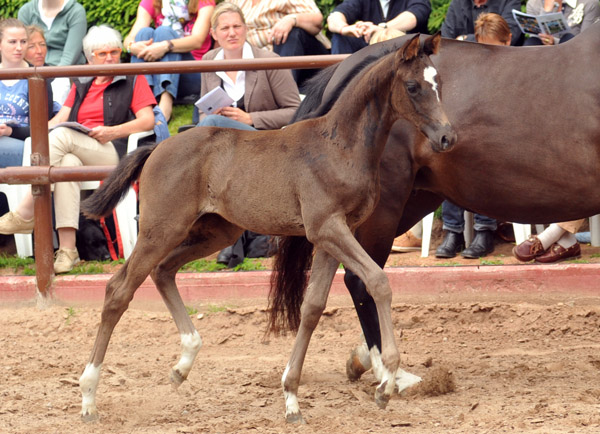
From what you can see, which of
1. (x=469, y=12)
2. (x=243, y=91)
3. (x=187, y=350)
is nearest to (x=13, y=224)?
(x=243, y=91)

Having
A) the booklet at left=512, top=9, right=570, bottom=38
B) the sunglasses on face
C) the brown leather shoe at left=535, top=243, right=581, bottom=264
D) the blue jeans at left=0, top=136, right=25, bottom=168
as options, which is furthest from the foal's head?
the blue jeans at left=0, top=136, right=25, bottom=168

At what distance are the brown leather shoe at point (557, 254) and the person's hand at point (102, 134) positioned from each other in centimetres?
320

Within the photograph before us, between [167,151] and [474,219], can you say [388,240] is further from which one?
[474,219]

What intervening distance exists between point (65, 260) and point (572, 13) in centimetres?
425

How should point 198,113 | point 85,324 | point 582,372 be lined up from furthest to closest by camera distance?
point 198,113 → point 85,324 → point 582,372

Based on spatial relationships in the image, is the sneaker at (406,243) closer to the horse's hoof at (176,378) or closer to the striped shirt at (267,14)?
the striped shirt at (267,14)

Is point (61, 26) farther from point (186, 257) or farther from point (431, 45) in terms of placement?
point (431, 45)

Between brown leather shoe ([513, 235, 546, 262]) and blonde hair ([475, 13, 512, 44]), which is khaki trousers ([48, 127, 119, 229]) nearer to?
blonde hair ([475, 13, 512, 44])

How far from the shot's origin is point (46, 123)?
625cm

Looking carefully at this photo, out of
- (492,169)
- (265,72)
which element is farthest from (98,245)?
(492,169)

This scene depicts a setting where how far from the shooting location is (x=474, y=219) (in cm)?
688

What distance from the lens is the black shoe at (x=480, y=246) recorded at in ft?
21.9

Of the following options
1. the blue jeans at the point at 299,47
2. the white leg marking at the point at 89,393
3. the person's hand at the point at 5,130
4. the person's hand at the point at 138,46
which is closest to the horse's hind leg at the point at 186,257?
the white leg marking at the point at 89,393

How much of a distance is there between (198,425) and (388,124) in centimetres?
158
